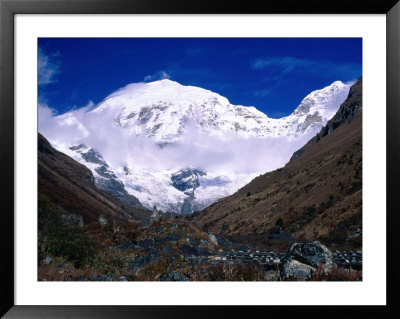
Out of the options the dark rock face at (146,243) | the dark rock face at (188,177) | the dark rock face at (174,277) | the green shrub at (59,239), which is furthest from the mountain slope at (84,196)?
the dark rock face at (174,277)

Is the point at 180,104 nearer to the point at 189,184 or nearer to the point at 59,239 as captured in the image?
the point at 59,239

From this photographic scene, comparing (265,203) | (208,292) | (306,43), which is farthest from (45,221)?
(265,203)

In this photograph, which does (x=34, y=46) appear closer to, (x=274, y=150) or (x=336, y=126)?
(x=274, y=150)

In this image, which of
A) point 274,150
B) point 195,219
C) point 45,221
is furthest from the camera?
point 195,219

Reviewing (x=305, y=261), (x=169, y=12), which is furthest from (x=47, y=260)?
(x=169, y=12)

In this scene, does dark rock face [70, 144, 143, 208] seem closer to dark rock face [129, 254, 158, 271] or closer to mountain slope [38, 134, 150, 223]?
mountain slope [38, 134, 150, 223]
